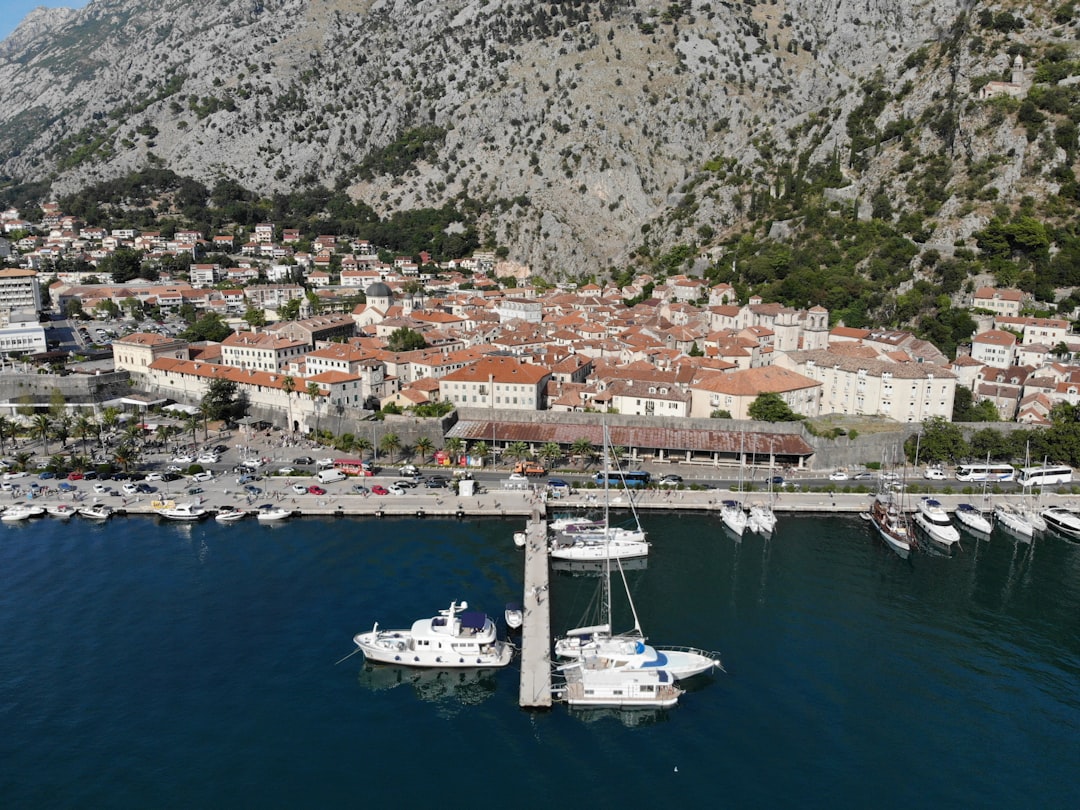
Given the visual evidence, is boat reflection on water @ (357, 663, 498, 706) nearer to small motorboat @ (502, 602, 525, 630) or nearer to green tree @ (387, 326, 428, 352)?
small motorboat @ (502, 602, 525, 630)

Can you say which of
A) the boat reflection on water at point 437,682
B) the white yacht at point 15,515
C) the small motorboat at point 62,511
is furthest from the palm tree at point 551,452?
the white yacht at point 15,515

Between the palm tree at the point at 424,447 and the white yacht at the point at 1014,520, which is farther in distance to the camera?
the palm tree at the point at 424,447

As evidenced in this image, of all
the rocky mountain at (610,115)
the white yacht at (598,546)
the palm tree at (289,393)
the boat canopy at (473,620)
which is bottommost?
the white yacht at (598,546)

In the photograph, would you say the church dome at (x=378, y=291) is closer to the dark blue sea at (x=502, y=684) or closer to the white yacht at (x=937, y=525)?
the dark blue sea at (x=502, y=684)

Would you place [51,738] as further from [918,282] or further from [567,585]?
[918,282]

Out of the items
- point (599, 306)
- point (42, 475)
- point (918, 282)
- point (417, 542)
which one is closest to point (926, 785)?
point (417, 542)

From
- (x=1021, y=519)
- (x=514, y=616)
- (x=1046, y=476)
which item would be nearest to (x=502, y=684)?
(x=514, y=616)
